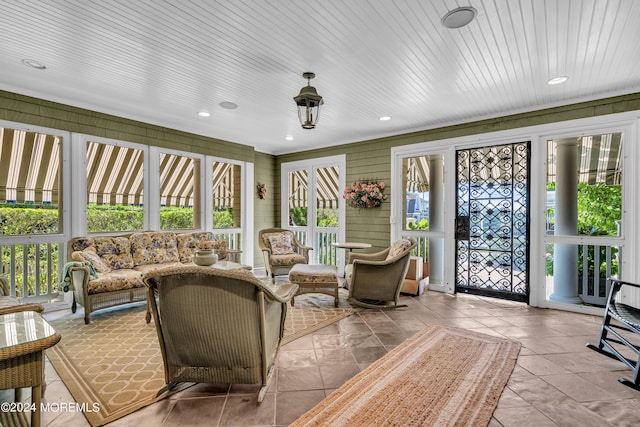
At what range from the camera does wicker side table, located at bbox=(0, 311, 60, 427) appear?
1452mm

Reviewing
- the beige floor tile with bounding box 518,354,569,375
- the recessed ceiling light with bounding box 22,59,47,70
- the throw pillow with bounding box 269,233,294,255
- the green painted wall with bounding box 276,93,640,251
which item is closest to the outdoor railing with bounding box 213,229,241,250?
the throw pillow with bounding box 269,233,294,255

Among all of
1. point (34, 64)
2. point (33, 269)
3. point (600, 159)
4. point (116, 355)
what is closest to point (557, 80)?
point (600, 159)

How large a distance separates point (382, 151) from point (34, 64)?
4921 mm

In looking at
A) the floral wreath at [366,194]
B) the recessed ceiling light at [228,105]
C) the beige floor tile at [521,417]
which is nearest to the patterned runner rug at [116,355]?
the beige floor tile at [521,417]

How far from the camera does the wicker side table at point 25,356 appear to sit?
1.45 metres

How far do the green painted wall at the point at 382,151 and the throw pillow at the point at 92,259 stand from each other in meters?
4.07

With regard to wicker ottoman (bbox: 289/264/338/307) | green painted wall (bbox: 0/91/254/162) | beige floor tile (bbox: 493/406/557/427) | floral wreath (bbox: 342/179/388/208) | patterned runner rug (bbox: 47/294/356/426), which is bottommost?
beige floor tile (bbox: 493/406/557/427)

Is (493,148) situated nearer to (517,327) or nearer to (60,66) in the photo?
(517,327)

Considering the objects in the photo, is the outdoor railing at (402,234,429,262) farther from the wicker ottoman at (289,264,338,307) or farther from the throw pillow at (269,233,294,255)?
the throw pillow at (269,233,294,255)

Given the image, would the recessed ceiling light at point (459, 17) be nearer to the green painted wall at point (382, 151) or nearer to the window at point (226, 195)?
the green painted wall at point (382, 151)

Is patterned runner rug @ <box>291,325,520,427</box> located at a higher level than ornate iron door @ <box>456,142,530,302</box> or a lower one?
lower

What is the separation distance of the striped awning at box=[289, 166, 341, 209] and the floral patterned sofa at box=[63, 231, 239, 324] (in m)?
2.32

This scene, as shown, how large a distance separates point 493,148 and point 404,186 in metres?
1.51

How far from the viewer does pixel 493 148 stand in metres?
5.01
